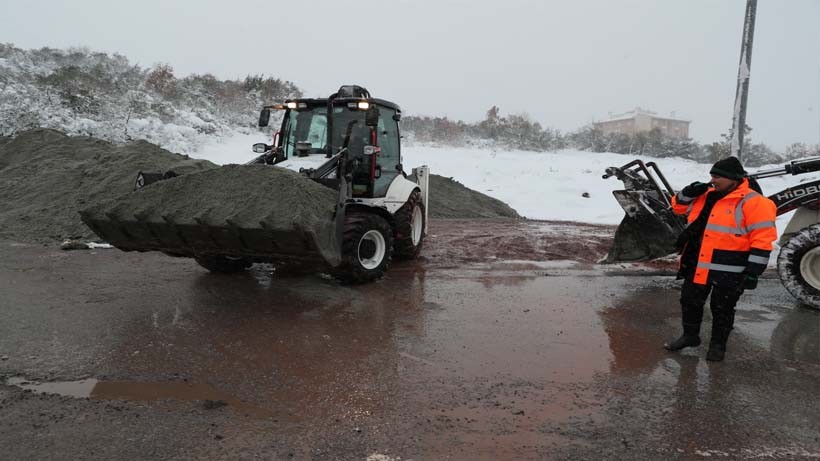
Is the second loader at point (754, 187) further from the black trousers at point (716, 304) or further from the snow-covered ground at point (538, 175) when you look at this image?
the snow-covered ground at point (538, 175)

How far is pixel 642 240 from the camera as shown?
25.1ft

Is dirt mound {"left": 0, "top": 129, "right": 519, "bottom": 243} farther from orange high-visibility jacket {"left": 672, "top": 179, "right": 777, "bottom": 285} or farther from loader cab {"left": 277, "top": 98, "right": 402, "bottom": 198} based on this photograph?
orange high-visibility jacket {"left": 672, "top": 179, "right": 777, "bottom": 285}

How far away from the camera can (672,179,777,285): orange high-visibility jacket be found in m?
4.09

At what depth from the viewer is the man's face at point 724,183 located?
4293 mm

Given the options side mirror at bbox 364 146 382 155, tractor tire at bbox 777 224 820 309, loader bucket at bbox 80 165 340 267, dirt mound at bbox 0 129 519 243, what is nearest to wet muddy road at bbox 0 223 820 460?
tractor tire at bbox 777 224 820 309

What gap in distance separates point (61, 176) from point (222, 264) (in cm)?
695

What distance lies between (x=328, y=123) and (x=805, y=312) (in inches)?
244

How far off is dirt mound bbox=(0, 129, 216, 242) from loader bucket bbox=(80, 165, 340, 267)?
11.2 ft

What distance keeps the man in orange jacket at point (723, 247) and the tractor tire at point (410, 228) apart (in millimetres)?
3880

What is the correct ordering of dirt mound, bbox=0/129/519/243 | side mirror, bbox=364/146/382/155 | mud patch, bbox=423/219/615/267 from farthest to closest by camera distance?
1. dirt mound, bbox=0/129/519/243
2. mud patch, bbox=423/219/615/267
3. side mirror, bbox=364/146/382/155

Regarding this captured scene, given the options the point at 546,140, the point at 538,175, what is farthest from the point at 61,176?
the point at 546,140

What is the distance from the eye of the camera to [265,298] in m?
5.89

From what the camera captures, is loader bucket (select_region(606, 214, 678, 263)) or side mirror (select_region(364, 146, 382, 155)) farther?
loader bucket (select_region(606, 214, 678, 263))

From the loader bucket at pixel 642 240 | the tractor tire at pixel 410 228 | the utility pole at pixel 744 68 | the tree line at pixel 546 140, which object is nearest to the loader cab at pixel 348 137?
the tractor tire at pixel 410 228
